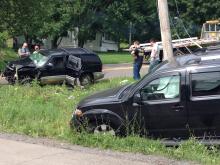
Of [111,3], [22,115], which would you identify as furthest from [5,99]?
[111,3]

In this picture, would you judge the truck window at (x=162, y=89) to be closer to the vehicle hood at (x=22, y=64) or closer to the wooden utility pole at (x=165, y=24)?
the wooden utility pole at (x=165, y=24)

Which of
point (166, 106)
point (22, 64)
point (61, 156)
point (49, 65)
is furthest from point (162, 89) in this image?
point (22, 64)


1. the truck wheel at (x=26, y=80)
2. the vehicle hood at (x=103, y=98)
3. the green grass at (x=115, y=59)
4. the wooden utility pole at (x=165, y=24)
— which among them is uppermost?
the wooden utility pole at (x=165, y=24)

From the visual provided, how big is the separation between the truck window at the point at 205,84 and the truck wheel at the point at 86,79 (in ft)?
44.7

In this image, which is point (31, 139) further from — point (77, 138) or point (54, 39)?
point (54, 39)

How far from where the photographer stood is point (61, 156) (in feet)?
23.9

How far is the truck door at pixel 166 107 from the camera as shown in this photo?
889 centimetres

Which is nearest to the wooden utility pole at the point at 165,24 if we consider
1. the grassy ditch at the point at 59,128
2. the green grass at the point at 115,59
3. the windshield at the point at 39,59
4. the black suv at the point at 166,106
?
the grassy ditch at the point at 59,128

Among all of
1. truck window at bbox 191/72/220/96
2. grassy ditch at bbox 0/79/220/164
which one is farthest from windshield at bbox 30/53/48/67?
truck window at bbox 191/72/220/96

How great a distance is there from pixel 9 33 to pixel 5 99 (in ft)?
65.2

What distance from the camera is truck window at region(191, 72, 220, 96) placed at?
28.7 feet

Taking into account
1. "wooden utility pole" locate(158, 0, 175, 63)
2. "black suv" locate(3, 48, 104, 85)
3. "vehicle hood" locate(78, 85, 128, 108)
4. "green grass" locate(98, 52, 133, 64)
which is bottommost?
"green grass" locate(98, 52, 133, 64)

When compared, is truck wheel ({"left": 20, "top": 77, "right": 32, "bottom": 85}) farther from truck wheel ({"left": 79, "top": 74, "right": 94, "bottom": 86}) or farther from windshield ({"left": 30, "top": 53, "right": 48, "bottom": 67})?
truck wheel ({"left": 79, "top": 74, "right": 94, "bottom": 86})

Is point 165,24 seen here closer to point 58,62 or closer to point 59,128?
point 59,128
